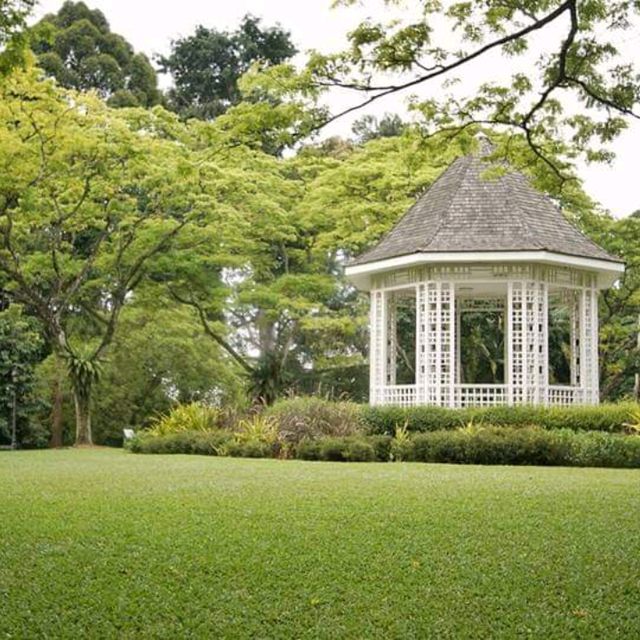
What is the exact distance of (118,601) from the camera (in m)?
6.37

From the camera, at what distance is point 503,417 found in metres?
17.1

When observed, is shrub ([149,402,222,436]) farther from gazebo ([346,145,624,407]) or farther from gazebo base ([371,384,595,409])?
gazebo ([346,145,624,407])

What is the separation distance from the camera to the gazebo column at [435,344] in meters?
18.7

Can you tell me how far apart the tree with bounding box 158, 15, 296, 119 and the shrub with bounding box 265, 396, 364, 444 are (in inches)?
820

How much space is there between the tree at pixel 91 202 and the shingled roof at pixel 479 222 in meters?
3.93

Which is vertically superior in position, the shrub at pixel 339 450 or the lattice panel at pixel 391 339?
the lattice panel at pixel 391 339

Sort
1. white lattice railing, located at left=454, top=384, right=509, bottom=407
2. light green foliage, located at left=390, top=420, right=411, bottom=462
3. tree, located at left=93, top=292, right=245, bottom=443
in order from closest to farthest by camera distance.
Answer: light green foliage, located at left=390, top=420, right=411, bottom=462 → white lattice railing, located at left=454, top=384, right=509, bottom=407 → tree, located at left=93, top=292, right=245, bottom=443

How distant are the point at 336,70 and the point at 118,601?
5121 mm

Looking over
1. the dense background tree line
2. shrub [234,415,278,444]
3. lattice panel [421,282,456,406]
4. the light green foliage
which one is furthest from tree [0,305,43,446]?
the light green foliage

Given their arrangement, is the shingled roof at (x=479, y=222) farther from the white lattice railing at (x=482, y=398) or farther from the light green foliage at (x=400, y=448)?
the light green foliage at (x=400, y=448)

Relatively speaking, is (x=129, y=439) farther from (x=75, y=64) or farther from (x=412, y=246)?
(x=75, y=64)

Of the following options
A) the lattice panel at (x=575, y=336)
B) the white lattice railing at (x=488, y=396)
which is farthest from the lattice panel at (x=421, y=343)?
the lattice panel at (x=575, y=336)

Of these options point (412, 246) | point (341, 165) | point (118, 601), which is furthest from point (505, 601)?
point (341, 165)

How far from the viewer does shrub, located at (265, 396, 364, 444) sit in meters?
16.7
